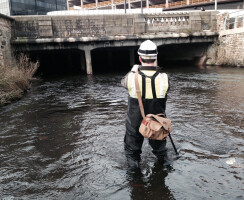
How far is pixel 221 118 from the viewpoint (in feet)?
21.9

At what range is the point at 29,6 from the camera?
5541cm

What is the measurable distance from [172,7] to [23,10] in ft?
104

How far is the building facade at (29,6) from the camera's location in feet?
165

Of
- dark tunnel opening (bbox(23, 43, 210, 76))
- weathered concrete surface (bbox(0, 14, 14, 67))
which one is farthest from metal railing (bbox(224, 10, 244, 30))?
weathered concrete surface (bbox(0, 14, 14, 67))

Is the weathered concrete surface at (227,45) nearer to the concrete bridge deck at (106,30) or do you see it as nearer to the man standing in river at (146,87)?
the concrete bridge deck at (106,30)

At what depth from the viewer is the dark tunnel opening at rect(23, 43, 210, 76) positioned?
2205 cm

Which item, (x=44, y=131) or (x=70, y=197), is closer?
(x=70, y=197)

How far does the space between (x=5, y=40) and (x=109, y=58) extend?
40.2 ft

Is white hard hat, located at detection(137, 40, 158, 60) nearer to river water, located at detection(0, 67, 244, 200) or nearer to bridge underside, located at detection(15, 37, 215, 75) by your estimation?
river water, located at detection(0, 67, 244, 200)

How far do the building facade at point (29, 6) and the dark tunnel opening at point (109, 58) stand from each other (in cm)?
2485

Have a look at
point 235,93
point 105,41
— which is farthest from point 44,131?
point 105,41

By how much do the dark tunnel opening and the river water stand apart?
14067 millimetres

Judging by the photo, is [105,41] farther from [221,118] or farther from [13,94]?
[221,118]

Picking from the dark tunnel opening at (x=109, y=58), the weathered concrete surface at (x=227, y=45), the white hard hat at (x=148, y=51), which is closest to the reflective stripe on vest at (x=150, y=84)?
the white hard hat at (x=148, y=51)
